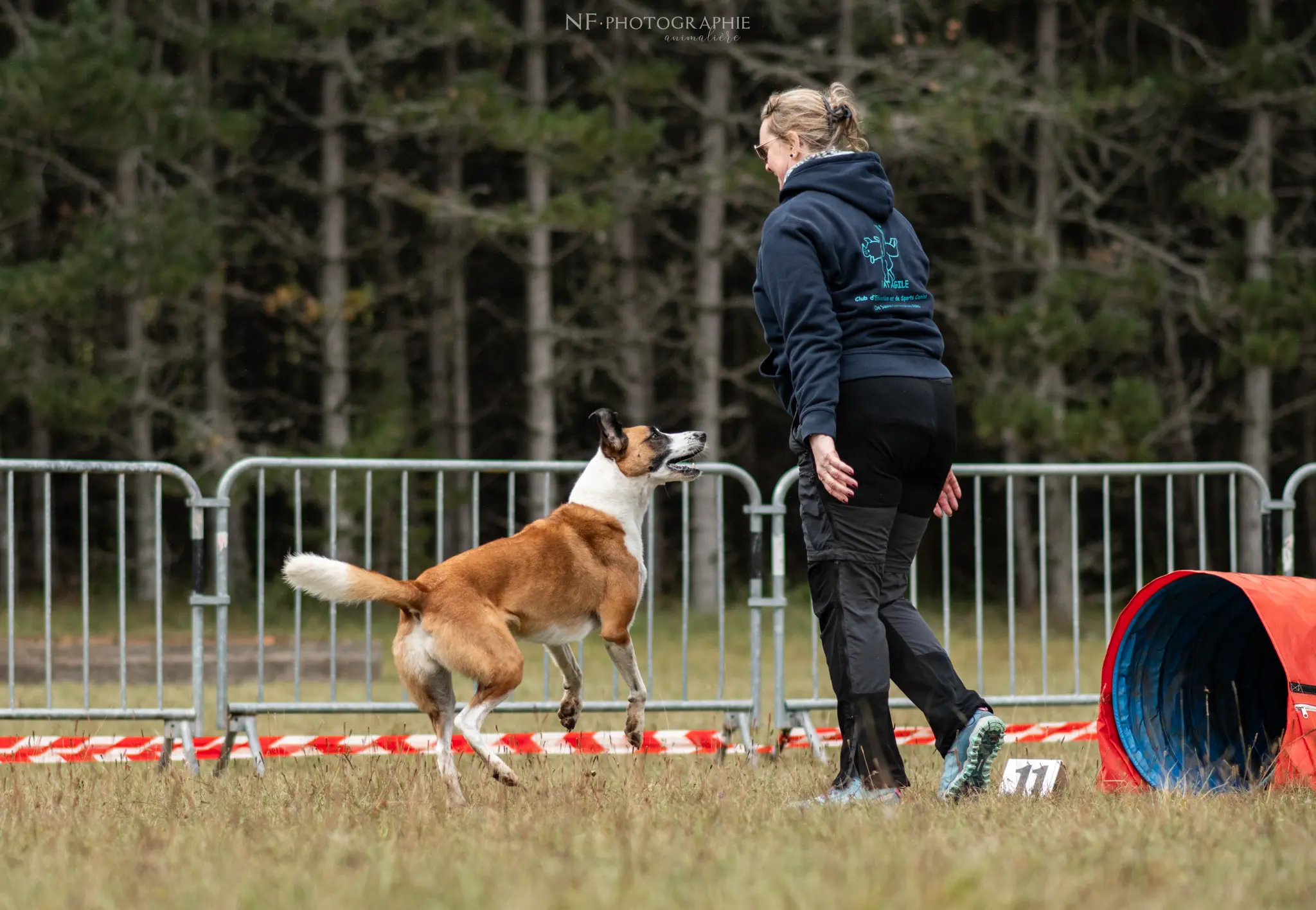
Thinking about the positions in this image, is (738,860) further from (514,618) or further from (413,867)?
(514,618)

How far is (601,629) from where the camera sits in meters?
6.07

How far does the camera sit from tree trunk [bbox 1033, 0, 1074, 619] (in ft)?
53.9

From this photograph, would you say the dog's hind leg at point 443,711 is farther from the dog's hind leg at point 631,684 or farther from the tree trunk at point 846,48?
the tree trunk at point 846,48

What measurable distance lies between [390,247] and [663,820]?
16930mm

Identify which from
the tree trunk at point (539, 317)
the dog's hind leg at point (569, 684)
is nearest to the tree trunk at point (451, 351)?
the tree trunk at point (539, 317)

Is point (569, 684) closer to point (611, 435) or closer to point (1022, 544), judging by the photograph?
point (611, 435)

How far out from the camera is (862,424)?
182 inches

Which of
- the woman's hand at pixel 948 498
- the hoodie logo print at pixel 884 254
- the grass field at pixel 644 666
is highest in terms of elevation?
the hoodie logo print at pixel 884 254

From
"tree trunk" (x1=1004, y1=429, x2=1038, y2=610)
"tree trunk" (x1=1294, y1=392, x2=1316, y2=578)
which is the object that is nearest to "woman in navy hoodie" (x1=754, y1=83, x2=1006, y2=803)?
"tree trunk" (x1=1004, y1=429, x2=1038, y2=610)

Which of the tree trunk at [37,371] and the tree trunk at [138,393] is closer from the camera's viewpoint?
the tree trunk at [37,371]

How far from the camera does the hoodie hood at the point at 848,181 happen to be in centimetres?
479

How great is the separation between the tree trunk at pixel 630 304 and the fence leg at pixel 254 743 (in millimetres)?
11412

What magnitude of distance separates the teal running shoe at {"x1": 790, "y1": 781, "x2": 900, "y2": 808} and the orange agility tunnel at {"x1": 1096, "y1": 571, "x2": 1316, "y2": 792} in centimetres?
93

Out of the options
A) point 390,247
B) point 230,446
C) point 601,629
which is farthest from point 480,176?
point 601,629
